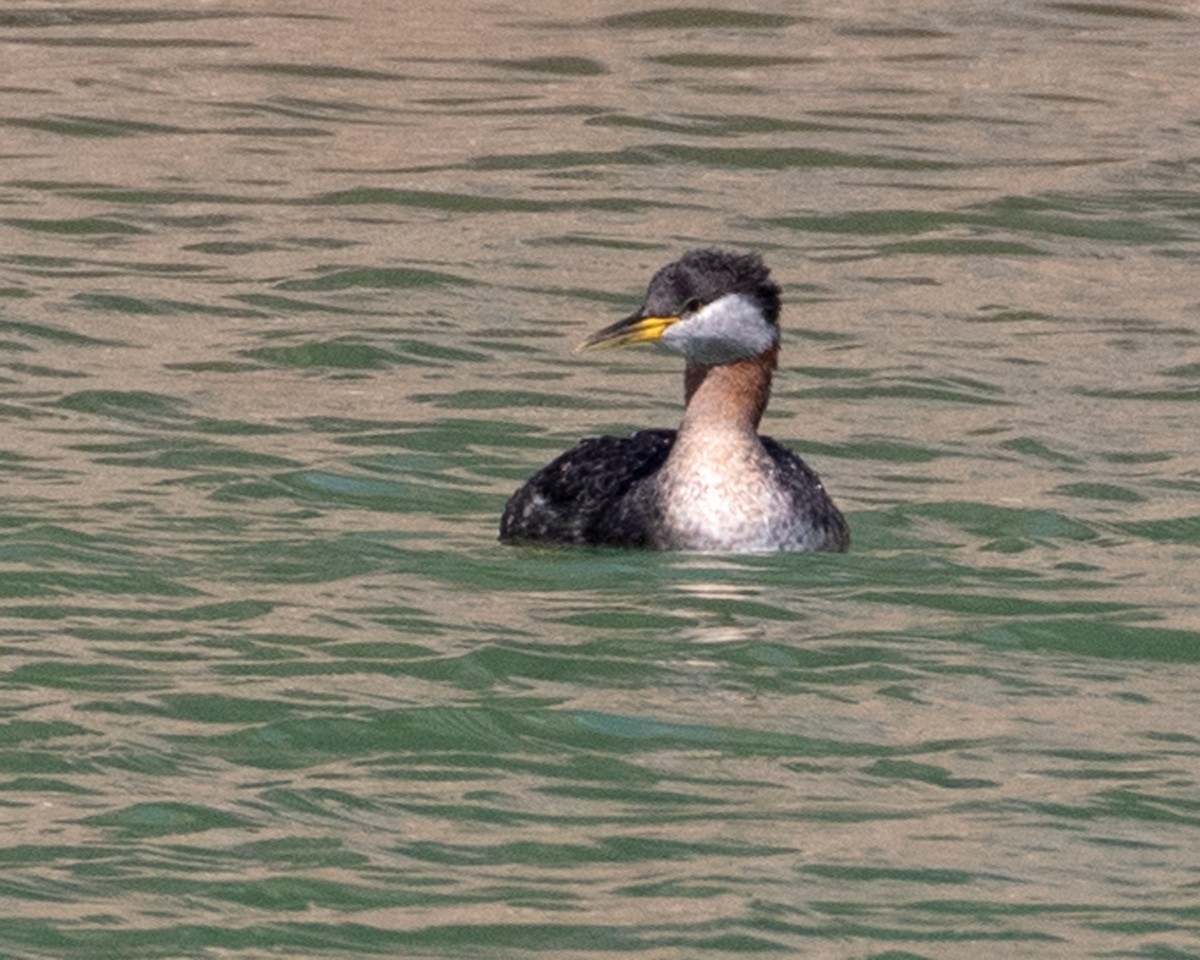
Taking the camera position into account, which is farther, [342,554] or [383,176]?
[383,176]

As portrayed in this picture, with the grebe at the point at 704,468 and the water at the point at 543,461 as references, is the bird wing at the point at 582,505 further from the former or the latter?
the water at the point at 543,461

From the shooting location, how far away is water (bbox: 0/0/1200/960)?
9.50 metres

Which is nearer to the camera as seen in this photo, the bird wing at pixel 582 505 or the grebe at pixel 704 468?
the grebe at pixel 704 468

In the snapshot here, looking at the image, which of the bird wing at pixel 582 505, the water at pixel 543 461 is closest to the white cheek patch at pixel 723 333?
the bird wing at pixel 582 505

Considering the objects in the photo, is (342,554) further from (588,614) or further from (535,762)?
(535,762)

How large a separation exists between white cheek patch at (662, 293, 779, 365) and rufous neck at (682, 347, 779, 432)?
4 centimetres

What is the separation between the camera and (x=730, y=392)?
13695mm

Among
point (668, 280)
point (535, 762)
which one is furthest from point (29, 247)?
point (535, 762)

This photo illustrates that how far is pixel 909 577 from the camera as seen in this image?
42.5 ft

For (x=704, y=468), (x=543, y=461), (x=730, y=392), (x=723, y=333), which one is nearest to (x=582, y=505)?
(x=704, y=468)

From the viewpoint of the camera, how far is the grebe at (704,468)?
13.3 metres

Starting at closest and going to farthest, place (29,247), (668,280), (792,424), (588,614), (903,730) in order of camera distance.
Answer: (903,730) → (588,614) → (668,280) → (792,424) → (29,247)

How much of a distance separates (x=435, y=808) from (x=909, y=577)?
11.2 ft

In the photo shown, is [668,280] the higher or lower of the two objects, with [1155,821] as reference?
higher
